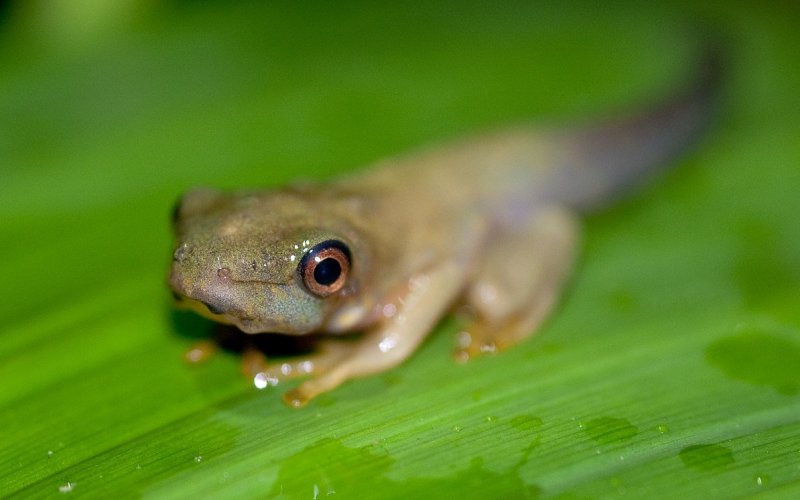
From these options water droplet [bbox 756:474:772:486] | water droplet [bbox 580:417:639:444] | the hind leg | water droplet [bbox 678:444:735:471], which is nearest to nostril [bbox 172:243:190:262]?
the hind leg

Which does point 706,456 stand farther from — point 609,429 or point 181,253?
point 181,253

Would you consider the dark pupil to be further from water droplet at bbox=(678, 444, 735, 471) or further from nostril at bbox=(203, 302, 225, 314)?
water droplet at bbox=(678, 444, 735, 471)

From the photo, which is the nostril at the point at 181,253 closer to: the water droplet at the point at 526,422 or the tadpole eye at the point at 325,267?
the tadpole eye at the point at 325,267

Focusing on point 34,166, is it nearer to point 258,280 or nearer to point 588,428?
point 258,280

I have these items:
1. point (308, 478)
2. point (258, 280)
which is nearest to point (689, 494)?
point (308, 478)

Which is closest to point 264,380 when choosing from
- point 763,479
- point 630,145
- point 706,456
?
point 706,456
